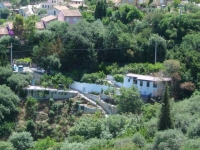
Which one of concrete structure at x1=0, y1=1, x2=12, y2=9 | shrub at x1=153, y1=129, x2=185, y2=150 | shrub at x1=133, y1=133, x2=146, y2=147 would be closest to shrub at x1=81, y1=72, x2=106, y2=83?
shrub at x1=133, y1=133, x2=146, y2=147

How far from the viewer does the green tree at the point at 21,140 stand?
90.7 feet

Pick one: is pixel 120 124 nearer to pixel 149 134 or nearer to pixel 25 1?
pixel 149 134

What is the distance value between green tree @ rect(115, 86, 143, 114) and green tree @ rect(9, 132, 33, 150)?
6529mm

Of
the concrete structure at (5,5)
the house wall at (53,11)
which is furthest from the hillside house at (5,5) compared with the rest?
the house wall at (53,11)

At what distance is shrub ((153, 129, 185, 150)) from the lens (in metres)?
23.3

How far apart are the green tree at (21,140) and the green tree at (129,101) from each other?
6.53 metres

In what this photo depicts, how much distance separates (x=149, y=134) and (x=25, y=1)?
4331 cm

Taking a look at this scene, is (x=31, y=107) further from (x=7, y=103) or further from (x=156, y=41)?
(x=156, y=41)

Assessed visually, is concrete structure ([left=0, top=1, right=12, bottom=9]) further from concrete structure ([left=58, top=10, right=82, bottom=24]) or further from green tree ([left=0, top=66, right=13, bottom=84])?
green tree ([left=0, top=66, right=13, bottom=84])

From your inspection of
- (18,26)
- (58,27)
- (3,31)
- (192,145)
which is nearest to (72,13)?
(58,27)

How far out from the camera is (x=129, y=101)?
3077 centimetres

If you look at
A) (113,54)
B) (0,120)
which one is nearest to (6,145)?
(0,120)

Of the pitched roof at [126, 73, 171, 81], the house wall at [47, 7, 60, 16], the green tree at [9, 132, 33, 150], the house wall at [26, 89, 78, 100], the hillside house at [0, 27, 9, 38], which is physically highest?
the house wall at [47, 7, 60, 16]

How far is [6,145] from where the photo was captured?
26.6m
